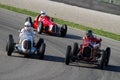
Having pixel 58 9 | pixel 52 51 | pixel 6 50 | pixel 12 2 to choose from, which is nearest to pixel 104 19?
pixel 58 9

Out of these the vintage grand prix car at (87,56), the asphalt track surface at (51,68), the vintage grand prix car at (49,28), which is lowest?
the asphalt track surface at (51,68)

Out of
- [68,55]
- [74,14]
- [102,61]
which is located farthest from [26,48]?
[74,14]

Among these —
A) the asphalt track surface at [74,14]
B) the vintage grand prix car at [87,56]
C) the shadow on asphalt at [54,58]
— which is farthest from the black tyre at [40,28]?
the vintage grand prix car at [87,56]

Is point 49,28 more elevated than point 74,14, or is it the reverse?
point 74,14

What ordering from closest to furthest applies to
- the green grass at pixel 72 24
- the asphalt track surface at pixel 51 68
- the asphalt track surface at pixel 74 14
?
the asphalt track surface at pixel 51 68 → the green grass at pixel 72 24 → the asphalt track surface at pixel 74 14

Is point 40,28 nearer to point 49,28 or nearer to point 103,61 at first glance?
point 49,28

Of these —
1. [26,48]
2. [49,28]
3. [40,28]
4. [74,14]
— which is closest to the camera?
[26,48]

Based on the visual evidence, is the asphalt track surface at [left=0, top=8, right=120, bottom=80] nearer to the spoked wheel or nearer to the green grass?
the spoked wheel

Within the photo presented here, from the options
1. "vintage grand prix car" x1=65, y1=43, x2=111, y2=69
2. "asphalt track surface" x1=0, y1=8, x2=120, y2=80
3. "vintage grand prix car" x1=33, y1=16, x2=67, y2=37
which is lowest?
"asphalt track surface" x1=0, y1=8, x2=120, y2=80

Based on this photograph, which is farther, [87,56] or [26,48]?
[87,56]

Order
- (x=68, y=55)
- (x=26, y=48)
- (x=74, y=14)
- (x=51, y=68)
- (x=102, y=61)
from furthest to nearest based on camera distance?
1. (x=74, y=14)
2. (x=26, y=48)
3. (x=102, y=61)
4. (x=68, y=55)
5. (x=51, y=68)

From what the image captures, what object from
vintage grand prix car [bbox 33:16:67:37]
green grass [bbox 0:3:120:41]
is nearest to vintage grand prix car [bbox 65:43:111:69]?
vintage grand prix car [bbox 33:16:67:37]

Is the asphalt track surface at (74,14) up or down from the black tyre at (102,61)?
up

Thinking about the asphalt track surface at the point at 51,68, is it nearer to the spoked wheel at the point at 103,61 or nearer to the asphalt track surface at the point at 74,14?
the spoked wheel at the point at 103,61
